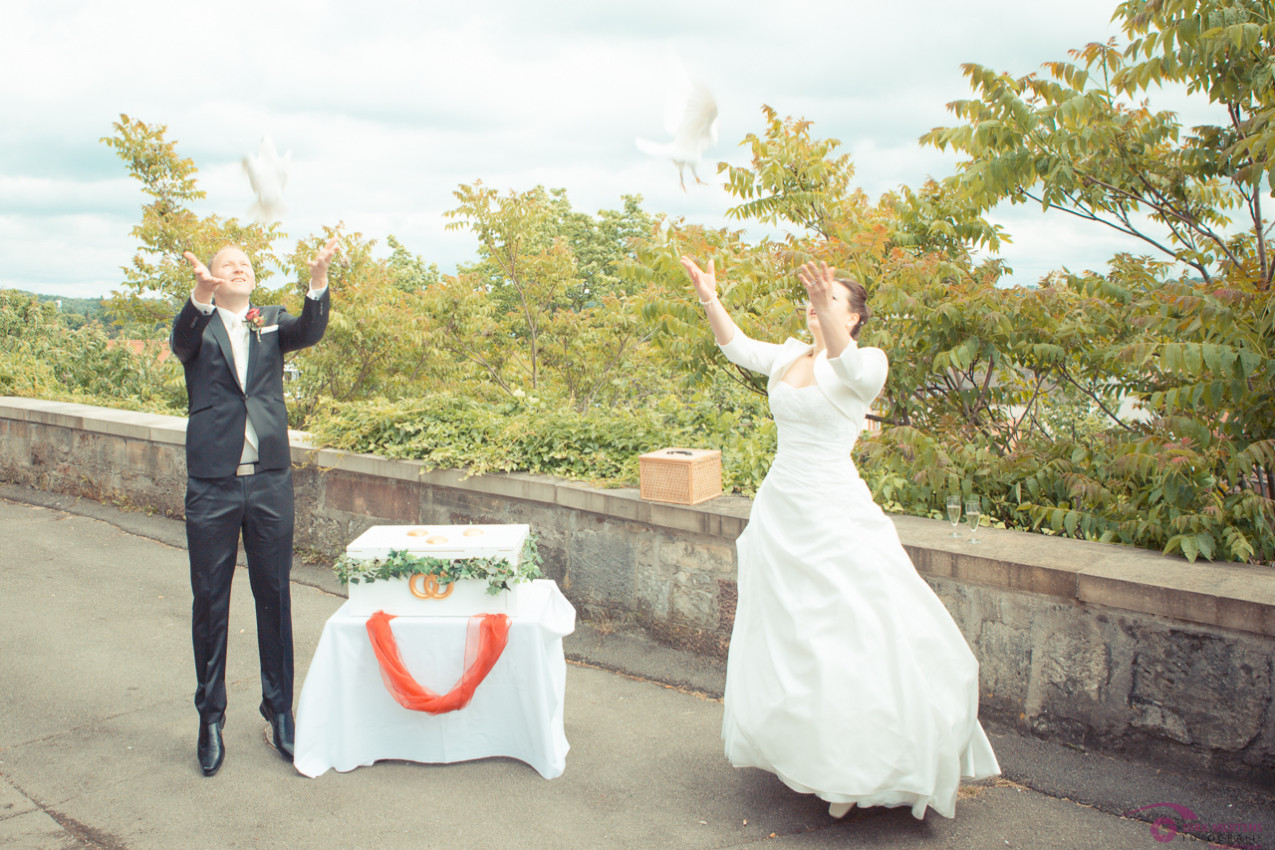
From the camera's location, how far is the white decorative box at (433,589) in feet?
12.0

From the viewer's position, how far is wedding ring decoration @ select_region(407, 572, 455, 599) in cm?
368

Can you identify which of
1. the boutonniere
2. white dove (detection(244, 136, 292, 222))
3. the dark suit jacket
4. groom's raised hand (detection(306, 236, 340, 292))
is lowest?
the dark suit jacket

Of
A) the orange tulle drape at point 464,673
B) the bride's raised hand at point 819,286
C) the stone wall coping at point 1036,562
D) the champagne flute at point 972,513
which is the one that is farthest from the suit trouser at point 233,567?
the champagne flute at point 972,513

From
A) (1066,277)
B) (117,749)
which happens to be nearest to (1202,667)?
(1066,277)

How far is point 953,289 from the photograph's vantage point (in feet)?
15.8

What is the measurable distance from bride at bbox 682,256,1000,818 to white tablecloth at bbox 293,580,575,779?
2.60 ft

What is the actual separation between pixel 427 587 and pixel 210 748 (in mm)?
1089

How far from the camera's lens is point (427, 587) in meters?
3.69

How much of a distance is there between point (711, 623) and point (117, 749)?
9.21ft

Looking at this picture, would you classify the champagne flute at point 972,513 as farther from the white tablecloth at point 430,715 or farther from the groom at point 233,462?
the groom at point 233,462

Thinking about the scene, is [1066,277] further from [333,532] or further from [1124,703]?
[333,532]

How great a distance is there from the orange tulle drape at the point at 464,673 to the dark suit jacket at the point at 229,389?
0.87 metres

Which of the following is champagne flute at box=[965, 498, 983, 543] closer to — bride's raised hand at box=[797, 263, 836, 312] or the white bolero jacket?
the white bolero jacket

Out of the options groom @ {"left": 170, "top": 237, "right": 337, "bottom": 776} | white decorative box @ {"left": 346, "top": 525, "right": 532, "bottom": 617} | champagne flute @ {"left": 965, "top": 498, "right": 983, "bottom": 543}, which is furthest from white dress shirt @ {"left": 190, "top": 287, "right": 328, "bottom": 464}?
champagne flute @ {"left": 965, "top": 498, "right": 983, "bottom": 543}
